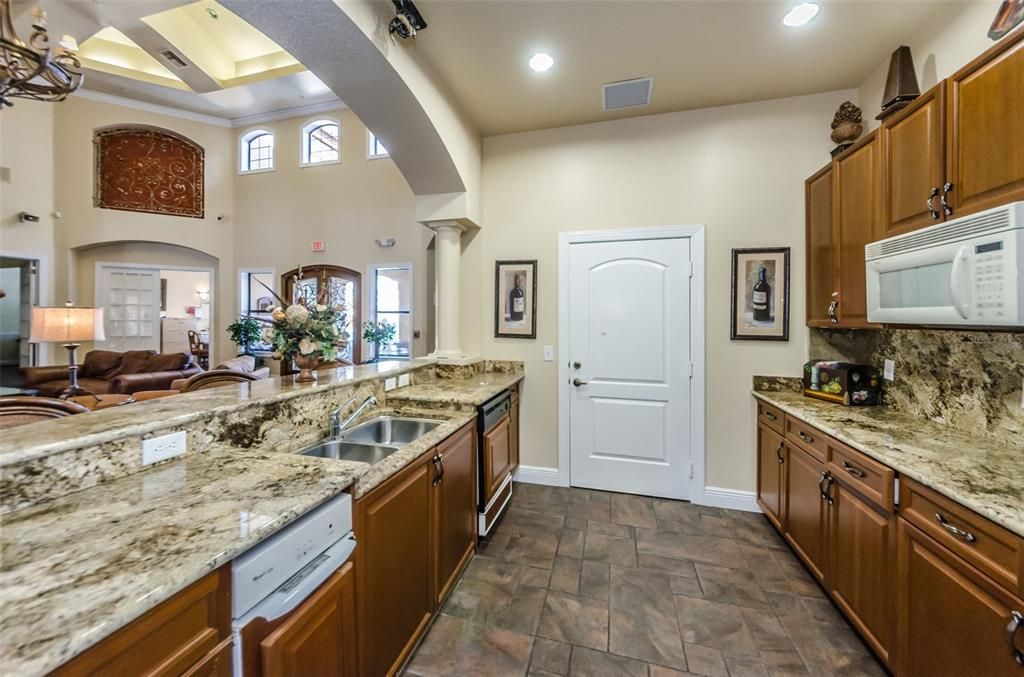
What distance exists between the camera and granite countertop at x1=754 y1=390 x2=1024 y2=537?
1.15 m

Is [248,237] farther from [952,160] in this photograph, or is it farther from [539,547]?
[952,160]

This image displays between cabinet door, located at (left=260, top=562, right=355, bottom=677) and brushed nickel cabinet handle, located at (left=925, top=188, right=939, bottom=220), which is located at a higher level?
brushed nickel cabinet handle, located at (left=925, top=188, right=939, bottom=220)

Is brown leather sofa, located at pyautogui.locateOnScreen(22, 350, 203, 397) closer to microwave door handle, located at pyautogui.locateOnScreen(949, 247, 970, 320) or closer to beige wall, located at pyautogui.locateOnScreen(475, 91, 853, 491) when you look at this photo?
beige wall, located at pyautogui.locateOnScreen(475, 91, 853, 491)

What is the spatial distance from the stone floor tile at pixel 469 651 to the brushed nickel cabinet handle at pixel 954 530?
1.57 meters

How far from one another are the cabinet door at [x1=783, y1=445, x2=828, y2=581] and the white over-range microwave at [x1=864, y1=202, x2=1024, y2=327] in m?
0.83

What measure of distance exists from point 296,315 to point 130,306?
278 inches

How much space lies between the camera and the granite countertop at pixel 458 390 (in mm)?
2326

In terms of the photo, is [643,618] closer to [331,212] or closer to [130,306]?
[331,212]

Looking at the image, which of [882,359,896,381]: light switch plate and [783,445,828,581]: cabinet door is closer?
[783,445,828,581]: cabinet door

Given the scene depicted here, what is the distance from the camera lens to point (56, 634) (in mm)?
552

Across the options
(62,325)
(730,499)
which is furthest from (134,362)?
(730,499)

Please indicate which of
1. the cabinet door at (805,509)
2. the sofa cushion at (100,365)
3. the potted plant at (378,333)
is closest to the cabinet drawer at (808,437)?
the cabinet door at (805,509)

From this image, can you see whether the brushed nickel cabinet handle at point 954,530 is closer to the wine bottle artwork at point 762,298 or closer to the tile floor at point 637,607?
the tile floor at point 637,607

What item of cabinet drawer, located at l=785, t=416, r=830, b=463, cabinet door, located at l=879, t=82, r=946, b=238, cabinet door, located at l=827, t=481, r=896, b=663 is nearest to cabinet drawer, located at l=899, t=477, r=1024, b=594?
cabinet door, located at l=827, t=481, r=896, b=663
